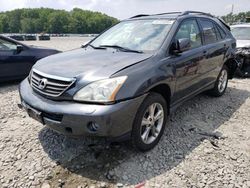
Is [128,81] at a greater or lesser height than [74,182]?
greater

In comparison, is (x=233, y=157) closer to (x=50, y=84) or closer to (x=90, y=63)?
(x=90, y=63)

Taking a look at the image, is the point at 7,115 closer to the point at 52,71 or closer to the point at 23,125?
the point at 23,125

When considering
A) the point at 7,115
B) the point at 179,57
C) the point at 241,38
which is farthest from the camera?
the point at 241,38

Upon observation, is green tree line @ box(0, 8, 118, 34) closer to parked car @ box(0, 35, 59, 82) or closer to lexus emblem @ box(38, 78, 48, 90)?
parked car @ box(0, 35, 59, 82)

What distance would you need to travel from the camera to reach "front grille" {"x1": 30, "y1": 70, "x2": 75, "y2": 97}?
2859 mm

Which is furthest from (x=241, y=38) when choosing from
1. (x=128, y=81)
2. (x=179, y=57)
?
(x=128, y=81)

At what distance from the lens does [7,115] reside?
447 centimetres

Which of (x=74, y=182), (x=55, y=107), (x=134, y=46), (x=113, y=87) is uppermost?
(x=134, y=46)

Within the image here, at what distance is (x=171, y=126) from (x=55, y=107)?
1.99 meters

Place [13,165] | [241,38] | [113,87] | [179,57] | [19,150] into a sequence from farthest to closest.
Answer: [241,38] < [179,57] < [19,150] < [13,165] < [113,87]

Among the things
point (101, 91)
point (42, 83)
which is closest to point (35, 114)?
point (42, 83)

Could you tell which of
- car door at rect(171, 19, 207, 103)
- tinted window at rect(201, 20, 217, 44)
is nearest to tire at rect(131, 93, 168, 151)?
car door at rect(171, 19, 207, 103)

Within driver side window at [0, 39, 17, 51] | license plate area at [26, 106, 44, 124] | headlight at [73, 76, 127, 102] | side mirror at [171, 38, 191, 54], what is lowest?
license plate area at [26, 106, 44, 124]

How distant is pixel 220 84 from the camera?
556 cm
